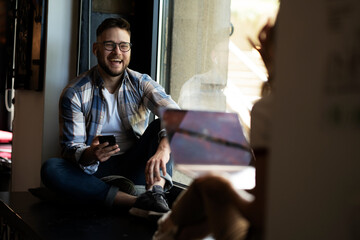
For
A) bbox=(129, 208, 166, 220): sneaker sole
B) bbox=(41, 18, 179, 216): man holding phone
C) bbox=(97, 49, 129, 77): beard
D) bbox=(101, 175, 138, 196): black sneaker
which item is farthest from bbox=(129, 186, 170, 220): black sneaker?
bbox=(97, 49, 129, 77): beard

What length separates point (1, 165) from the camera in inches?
158

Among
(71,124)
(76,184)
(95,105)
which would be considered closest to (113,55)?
(95,105)

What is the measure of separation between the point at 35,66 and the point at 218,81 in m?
1.26

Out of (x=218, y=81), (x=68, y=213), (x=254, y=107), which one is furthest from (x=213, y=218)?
(x=218, y=81)

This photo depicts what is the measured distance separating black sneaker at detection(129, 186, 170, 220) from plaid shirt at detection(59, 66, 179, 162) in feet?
1.57

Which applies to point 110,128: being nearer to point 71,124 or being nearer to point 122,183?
point 71,124

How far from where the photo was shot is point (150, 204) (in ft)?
6.59

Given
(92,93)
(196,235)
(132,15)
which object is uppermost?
(132,15)

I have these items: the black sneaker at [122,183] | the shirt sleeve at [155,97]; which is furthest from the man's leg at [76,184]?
the shirt sleeve at [155,97]

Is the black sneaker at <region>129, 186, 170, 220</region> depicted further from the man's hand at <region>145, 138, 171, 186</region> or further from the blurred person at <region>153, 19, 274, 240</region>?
the blurred person at <region>153, 19, 274, 240</region>

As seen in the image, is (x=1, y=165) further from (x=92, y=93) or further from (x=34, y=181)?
(x=92, y=93)

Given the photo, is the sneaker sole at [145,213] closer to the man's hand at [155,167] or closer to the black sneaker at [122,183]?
the man's hand at [155,167]

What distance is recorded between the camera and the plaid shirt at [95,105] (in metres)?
2.46

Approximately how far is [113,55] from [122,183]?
2.02 ft
